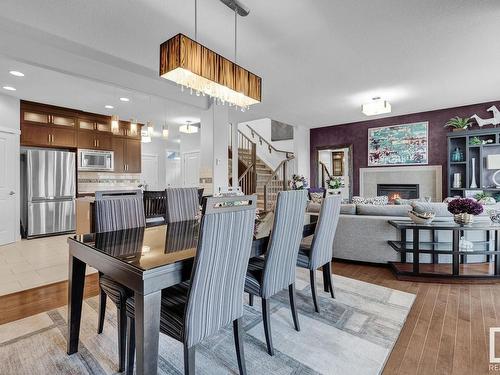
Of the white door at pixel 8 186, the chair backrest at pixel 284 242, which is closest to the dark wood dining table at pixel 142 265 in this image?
the chair backrest at pixel 284 242

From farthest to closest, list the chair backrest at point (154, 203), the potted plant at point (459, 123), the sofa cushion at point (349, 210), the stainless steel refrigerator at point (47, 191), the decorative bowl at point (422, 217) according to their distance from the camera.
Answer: the potted plant at point (459, 123) < the stainless steel refrigerator at point (47, 191) < the chair backrest at point (154, 203) < the sofa cushion at point (349, 210) < the decorative bowl at point (422, 217)

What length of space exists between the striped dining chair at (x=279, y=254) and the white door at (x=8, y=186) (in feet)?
16.4

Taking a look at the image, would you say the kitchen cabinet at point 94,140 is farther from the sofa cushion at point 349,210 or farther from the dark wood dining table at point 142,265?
the sofa cushion at point 349,210

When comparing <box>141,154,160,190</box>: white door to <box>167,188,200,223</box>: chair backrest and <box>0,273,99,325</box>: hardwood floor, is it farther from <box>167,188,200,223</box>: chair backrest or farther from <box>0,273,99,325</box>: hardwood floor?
<box>167,188,200,223</box>: chair backrest

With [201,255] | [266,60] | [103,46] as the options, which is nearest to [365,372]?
[201,255]

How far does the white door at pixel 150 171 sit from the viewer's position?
26.2ft

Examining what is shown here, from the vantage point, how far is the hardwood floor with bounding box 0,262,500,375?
1.62 metres

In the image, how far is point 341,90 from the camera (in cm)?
446

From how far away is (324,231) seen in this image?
7.32 ft

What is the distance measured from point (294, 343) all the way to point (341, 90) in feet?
12.9

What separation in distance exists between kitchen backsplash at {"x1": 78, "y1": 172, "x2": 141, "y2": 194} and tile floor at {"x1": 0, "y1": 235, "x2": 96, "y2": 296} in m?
1.48

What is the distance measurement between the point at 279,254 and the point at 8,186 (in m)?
5.29

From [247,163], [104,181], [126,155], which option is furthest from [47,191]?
[247,163]

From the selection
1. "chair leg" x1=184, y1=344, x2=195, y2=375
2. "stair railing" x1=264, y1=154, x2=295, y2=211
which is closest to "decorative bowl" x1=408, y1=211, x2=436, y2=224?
"chair leg" x1=184, y1=344, x2=195, y2=375
